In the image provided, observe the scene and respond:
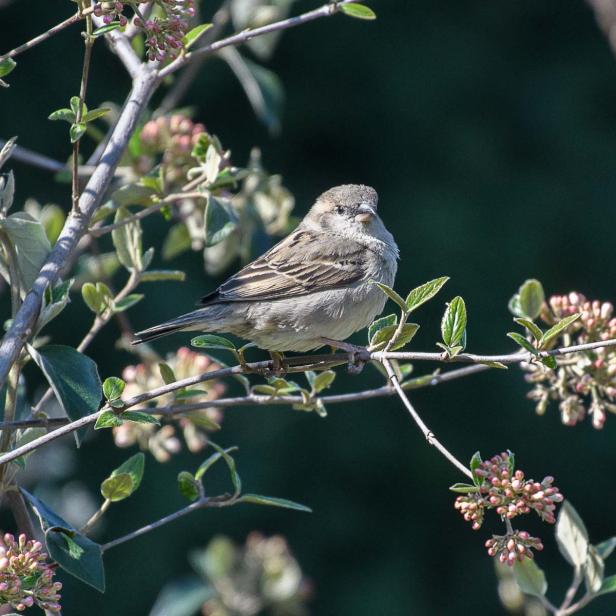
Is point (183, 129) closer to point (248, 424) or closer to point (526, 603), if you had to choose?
point (526, 603)

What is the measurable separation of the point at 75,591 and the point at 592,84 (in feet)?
20.6

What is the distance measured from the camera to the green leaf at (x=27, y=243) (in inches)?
83.9

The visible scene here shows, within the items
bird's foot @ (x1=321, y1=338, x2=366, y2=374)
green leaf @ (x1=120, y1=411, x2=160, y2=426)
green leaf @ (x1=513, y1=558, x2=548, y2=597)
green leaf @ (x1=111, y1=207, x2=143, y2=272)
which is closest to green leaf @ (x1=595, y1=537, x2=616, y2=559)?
green leaf @ (x1=513, y1=558, x2=548, y2=597)

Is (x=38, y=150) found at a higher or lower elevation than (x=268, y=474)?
higher

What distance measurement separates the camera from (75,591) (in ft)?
22.5

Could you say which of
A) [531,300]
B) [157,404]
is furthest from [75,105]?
[531,300]

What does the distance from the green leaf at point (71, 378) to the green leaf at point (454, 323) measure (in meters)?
0.74

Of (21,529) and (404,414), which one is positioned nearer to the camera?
(21,529)

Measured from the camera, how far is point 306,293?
368 cm

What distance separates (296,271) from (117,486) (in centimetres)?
169

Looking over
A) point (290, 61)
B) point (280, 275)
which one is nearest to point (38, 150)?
point (290, 61)

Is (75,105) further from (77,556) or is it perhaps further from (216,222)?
(77,556)

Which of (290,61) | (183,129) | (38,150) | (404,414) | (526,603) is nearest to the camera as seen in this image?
(183,129)

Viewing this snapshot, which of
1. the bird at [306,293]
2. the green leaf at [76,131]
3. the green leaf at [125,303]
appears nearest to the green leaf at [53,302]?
the green leaf at [76,131]
